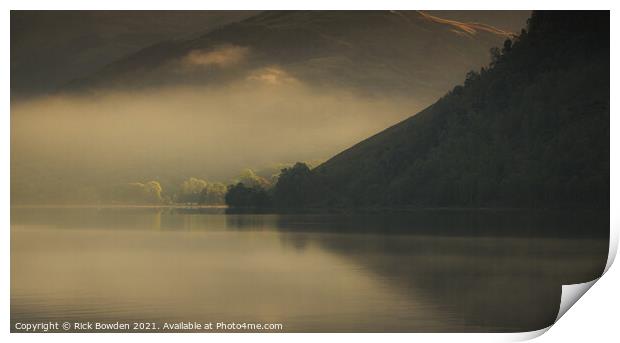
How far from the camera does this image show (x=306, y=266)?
29.5 ft

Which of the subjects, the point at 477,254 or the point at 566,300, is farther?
the point at 477,254

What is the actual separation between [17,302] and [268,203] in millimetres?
2072

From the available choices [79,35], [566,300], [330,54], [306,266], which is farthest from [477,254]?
[79,35]

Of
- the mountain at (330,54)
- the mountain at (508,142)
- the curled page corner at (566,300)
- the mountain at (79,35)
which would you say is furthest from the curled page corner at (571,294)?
the mountain at (79,35)

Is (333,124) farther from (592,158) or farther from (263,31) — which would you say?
(592,158)

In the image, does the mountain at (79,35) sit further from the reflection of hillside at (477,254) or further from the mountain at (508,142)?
Answer: the reflection of hillside at (477,254)

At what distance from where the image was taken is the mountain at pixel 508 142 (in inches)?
348

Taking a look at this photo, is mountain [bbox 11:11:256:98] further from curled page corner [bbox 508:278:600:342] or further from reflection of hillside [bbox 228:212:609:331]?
curled page corner [bbox 508:278:600:342]

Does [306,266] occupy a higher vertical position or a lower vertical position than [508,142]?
lower

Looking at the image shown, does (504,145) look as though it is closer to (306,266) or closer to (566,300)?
(566,300)

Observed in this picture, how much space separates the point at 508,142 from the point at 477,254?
2.95 feet

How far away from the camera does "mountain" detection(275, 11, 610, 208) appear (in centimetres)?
883

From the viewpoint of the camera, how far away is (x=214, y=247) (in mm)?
9039
